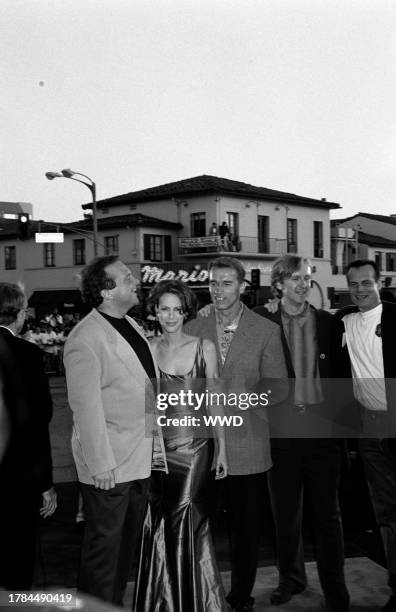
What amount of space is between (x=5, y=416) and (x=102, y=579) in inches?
67.1

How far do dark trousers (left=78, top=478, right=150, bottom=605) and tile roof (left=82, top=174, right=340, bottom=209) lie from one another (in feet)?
127

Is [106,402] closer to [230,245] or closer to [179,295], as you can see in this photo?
[179,295]

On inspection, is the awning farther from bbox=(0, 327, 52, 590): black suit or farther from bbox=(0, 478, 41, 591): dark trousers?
bbox=(0, 478, 41, 591): dark trousers

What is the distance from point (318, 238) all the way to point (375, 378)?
45432mm

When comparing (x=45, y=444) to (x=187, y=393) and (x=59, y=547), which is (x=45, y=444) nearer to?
(x=187, y=393)

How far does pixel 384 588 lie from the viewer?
3984 millimetres

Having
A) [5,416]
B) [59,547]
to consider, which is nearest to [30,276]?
[59,547]

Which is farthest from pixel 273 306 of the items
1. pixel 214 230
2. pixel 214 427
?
pixel 214 230

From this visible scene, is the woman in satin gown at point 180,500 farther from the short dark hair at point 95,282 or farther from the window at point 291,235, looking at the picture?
the window at point 291,235

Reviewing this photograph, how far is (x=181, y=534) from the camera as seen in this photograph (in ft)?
11.2

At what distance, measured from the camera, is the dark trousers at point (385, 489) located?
3.79 m

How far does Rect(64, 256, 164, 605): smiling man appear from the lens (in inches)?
127

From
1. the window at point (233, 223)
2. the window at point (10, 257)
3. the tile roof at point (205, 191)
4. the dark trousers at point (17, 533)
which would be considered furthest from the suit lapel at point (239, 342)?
the window at point (10, 257)

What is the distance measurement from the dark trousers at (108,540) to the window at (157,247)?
38.5m
